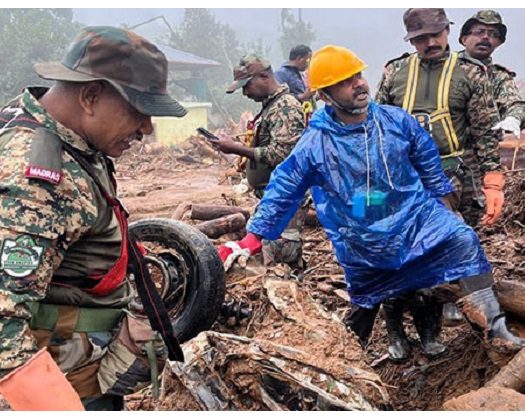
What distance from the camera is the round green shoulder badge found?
5.91 ft

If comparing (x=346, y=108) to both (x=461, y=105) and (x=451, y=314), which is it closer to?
(x=461, y=105)

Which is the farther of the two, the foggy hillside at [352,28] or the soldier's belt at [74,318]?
the foggy hillside at [352,28]

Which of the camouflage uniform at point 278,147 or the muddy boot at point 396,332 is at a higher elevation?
the camouflage uniform at point 278,147

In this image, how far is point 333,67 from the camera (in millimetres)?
3811

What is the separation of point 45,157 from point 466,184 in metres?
3.77

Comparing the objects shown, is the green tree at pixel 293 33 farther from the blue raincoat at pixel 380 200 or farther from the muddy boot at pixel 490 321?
the muddy boot at pixel 490 321

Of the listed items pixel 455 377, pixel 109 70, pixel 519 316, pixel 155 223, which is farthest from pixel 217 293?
pixel 109 70

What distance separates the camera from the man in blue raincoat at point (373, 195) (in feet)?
12.2

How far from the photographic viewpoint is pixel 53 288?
84.5 inches

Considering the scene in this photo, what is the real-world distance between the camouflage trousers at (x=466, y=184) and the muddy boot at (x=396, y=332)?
93 cm

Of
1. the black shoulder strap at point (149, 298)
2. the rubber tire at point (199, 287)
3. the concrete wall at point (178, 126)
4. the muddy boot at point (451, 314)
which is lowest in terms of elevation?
the concrete wall at point (178, 126)

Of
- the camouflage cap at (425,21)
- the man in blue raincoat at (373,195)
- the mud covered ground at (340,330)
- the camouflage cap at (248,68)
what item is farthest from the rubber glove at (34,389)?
the camouflage cap at (248,68)

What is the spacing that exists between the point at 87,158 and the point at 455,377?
2.84 meters

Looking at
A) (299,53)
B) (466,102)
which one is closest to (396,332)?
(466,102)
